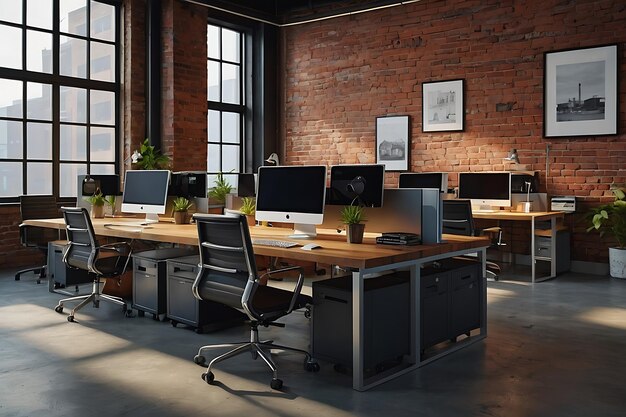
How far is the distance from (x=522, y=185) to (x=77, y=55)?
5.70 m

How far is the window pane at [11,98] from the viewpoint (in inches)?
291

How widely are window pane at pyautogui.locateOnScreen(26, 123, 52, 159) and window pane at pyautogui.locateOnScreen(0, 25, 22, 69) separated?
2.38 feet

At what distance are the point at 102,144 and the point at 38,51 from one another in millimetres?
1383

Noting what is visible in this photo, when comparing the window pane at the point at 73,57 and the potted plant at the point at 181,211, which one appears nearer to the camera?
the potted plant at the point at 181,211

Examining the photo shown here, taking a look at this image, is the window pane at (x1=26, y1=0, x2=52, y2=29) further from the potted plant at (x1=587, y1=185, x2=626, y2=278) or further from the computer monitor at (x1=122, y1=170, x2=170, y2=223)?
the potted plant at (x1=587, y1=185, x2=626, y2=278)

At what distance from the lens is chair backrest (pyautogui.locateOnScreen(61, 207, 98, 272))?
4.83 meters

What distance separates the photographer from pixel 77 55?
8047 mm

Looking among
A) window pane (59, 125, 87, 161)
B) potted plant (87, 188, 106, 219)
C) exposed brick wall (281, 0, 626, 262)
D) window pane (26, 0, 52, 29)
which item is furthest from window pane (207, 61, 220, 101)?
potted plant (87, 188, 106, 219)

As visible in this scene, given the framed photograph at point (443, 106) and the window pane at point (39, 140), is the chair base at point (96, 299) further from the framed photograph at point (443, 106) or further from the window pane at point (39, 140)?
the framed photograph at point (443, 106)

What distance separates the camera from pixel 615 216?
270 inches

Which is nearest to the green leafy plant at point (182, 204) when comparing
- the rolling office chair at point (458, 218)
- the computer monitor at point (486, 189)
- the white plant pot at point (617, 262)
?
the rolling office chair at point (458, 218)

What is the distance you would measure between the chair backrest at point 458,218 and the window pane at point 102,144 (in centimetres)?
455

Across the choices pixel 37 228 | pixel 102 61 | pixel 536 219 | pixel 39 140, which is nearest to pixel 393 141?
pixel 536 219

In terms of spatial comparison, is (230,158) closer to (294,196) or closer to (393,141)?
(393,141)
